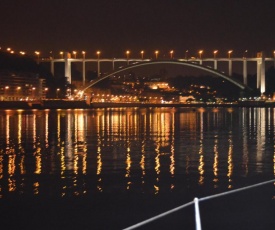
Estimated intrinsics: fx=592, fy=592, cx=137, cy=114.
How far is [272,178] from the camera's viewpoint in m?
10.8

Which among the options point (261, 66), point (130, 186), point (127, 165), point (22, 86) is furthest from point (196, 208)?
point (22, 86)

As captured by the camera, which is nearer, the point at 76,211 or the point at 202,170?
the point at 76,211

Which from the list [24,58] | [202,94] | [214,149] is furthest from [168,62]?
[214,149]

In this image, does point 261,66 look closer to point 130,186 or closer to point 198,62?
point 198,62

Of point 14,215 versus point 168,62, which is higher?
point 168,62

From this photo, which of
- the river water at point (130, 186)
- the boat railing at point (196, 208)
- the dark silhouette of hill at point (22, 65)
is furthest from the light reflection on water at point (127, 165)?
the dark silhouette of hill at point (22, 65)

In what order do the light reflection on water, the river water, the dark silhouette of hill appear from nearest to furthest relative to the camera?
1. the river water
2. the light reflection on water
3. the dark silhouette of hill

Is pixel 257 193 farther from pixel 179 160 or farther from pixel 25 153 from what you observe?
pixel 25 153

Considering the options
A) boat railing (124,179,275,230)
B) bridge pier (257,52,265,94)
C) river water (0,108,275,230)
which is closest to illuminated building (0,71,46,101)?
bridge pier (257,52,265,94)

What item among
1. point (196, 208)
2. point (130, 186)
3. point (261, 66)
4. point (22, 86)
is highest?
point (261, 66)

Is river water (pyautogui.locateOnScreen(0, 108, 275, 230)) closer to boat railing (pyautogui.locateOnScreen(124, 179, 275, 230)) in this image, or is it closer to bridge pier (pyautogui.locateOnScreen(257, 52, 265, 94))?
boat railing (pyautogui.locateOnScreen(124, 179, 275, 230))

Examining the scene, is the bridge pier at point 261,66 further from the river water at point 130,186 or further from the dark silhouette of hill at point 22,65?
the river water at point 130,186

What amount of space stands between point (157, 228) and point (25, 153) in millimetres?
9151

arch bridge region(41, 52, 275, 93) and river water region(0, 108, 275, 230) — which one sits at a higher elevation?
arch bridge region(41, 52, 275, 93)
